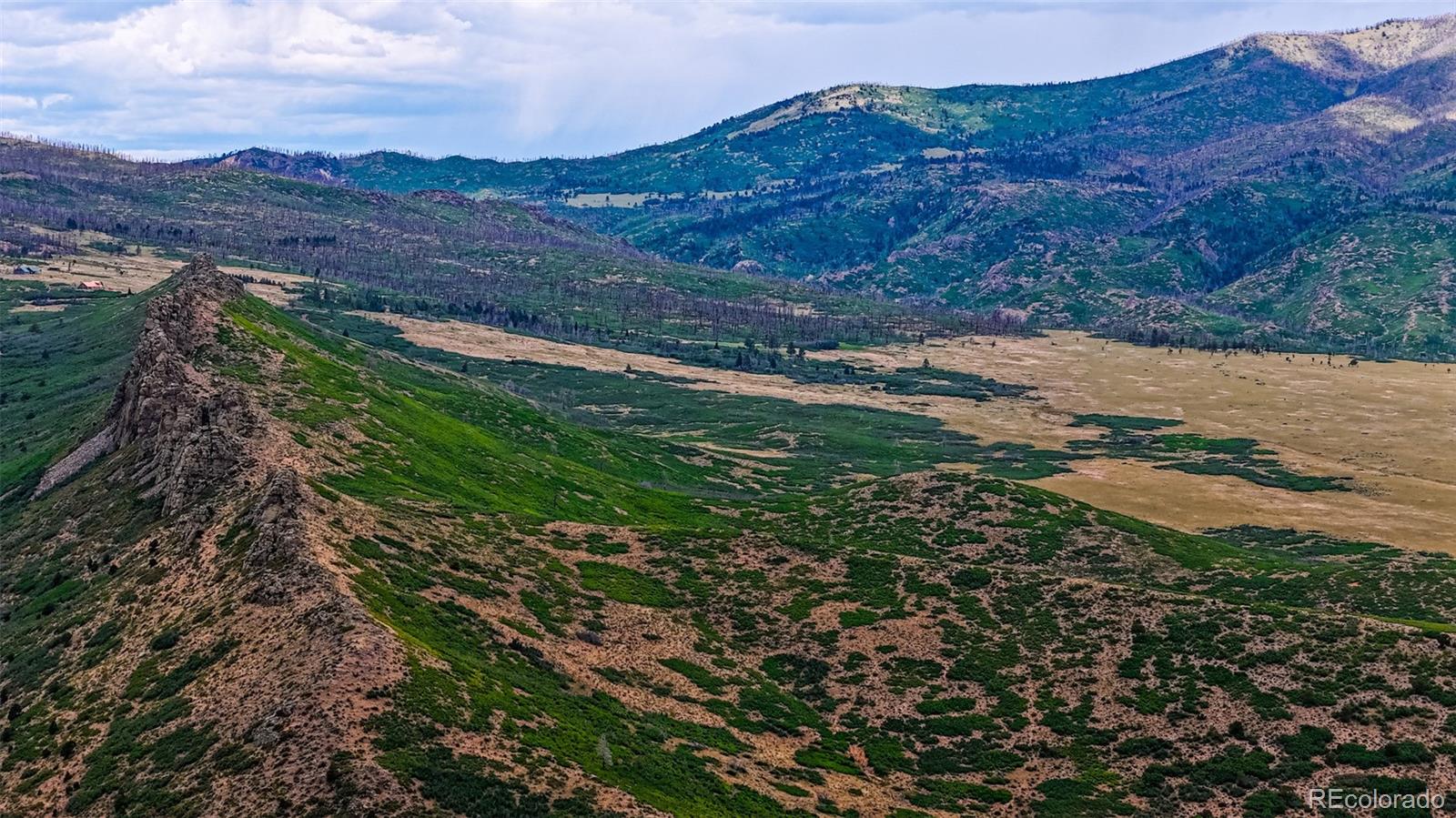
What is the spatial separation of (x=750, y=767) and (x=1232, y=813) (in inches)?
1251

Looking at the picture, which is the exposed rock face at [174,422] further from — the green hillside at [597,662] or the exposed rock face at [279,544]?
the exposed rock face at [279,544]

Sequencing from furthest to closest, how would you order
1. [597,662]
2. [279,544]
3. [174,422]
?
[174,422], [597,662], [279,544]

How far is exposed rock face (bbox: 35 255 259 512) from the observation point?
94.9 meters

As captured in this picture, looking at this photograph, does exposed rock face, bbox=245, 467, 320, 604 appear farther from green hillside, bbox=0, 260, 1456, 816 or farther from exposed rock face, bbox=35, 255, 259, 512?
exposed rock face, bbox=35, 255, 259, 512

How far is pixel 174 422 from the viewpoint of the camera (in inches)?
4178

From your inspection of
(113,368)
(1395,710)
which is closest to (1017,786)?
(1395,710)

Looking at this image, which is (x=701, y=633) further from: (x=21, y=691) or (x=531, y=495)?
(x=531, y=495)

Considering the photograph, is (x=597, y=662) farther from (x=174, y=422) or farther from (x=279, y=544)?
(x=174, y=422)

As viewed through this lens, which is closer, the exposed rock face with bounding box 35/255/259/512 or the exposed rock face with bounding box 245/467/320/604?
the exposed rock face with bounding box 245/467/320/604

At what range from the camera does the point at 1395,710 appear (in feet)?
243

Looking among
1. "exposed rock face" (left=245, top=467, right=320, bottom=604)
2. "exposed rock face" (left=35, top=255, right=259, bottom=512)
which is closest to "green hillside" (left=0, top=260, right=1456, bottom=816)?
→ "exposed rock face" (left=245, top=467, right=320, bottom=604)

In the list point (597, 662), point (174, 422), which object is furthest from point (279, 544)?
point (174, 422)

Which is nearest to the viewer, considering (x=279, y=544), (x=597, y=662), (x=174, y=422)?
(x=279, y=544)

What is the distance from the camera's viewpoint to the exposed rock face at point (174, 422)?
3735 inches
